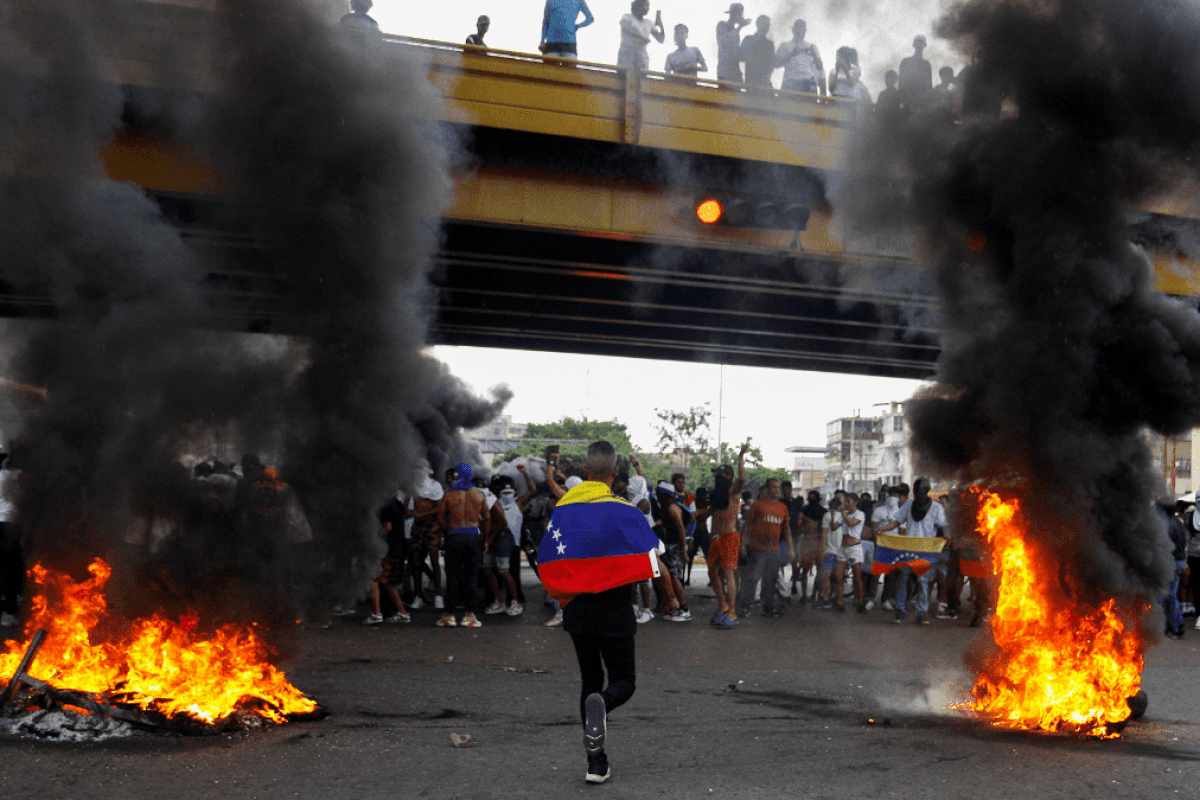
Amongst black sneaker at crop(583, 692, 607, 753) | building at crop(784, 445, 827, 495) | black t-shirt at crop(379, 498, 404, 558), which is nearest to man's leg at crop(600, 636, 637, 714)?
black sneaker at crop(583, 692, 607, 753)

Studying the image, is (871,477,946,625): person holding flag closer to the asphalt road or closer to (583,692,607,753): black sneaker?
the asphalt road

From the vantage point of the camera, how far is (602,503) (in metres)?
4.64

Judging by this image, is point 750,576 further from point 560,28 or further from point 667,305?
point 560,28

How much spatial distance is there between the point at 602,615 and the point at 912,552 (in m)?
7.66

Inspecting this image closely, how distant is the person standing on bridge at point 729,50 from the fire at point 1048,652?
572cm

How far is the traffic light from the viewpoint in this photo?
1100cm

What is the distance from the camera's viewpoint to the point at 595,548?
4.57 meters

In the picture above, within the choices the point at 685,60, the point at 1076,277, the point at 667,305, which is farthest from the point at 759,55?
the point at 667,305

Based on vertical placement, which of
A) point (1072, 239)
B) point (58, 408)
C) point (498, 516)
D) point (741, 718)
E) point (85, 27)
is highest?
point (85, 27)

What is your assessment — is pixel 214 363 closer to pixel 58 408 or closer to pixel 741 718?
pixel 58 408

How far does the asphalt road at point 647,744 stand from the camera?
428 centimetres

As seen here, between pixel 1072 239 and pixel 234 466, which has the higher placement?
pixel 1072 239

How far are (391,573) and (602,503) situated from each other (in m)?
6.01

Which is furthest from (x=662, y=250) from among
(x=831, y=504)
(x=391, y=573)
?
(x=391, y=573)
